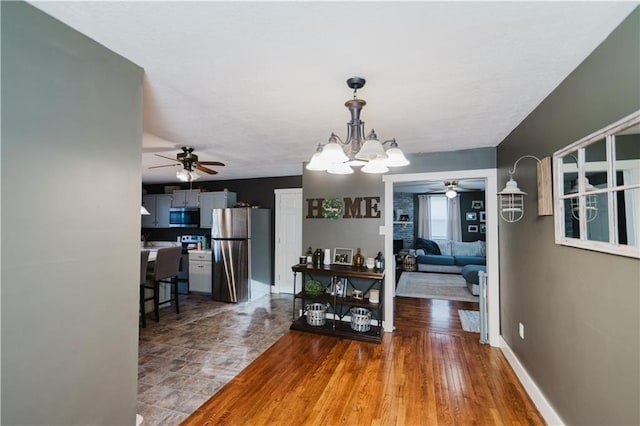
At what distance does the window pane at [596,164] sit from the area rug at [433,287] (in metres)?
4.25

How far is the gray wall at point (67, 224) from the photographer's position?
1.14m

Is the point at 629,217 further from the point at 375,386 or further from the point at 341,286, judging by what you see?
the point at 341,286

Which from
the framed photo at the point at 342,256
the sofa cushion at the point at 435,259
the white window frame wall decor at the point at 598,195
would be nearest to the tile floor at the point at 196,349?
the framed photo at the point at 342,256

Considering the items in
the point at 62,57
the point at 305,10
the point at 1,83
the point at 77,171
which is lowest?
the point at 77,171

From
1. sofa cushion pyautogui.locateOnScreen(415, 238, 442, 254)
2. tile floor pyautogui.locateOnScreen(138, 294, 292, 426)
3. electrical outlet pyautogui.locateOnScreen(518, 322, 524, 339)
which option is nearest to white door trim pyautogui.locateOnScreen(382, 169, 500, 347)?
electrical outlet pyautogui.locateOnScreen(518, 322, 524, 339)

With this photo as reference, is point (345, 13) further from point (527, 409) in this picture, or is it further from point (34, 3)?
point (527, 409)

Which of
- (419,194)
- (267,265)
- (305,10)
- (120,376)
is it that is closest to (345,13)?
(305,10)

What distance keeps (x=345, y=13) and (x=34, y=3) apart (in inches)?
51.0

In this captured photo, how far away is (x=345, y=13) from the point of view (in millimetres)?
1226

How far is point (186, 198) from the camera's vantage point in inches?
237

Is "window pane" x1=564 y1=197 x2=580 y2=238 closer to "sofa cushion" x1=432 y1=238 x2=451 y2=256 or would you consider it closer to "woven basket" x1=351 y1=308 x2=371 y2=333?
"woven basket" x1=351 y1=308 x2=371 y2=333

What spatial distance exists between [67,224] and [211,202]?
4.54 meters

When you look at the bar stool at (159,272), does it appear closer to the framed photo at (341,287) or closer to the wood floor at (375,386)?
the wood floor at (375,386)

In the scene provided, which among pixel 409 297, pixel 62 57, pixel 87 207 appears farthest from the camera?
pixel 409 297
